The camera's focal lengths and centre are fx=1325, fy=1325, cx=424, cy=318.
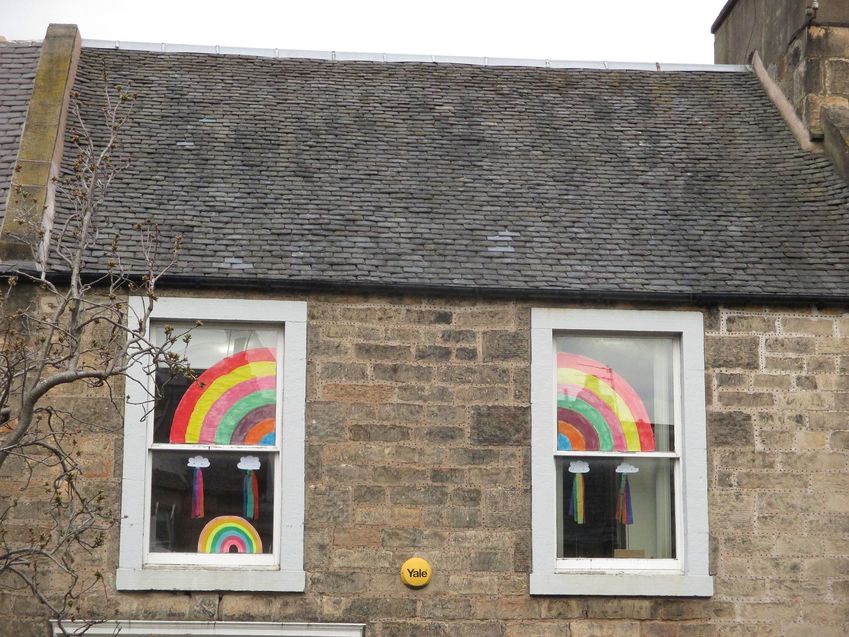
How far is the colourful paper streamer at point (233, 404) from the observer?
9398mm

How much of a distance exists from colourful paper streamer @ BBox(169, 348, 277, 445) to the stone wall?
355 mm

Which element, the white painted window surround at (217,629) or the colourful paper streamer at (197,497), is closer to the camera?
the white painted window surround at (217,629)

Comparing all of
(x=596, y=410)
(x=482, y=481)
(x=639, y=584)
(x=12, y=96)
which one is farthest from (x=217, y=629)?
(x=12, y=96)

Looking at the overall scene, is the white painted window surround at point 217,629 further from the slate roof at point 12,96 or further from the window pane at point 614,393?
the slate roof at point 12,96

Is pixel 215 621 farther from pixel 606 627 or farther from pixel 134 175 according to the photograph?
pixel 134 175

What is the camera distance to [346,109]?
1208 centimetres

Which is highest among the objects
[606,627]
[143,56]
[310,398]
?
[143,56]

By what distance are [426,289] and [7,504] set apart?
10.6 ft

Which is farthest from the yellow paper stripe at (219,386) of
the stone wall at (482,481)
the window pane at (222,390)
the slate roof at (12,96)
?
the slate roof at (12,96)

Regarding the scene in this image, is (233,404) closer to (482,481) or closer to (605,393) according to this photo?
(482,481)

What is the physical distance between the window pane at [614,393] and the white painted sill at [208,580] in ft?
7.18

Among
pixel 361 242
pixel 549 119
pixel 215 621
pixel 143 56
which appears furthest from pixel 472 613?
pixel 143 56

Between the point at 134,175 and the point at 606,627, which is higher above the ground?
the point at 134,175

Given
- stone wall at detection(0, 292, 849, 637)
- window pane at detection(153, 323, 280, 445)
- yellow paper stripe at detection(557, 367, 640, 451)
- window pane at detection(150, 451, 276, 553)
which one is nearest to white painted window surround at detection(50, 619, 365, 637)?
stone wall at detection(0, 292, 849, 637)
